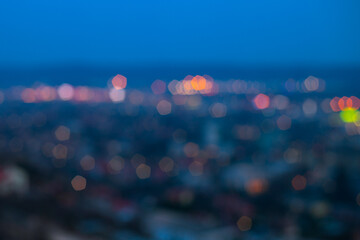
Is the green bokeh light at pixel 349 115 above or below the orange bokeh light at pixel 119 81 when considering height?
below

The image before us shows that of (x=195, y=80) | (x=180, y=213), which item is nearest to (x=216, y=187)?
(x=180, y=213)

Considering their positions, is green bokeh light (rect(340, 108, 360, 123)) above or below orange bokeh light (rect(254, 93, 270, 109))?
below

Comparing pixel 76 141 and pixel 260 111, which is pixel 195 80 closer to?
pixel 260 111

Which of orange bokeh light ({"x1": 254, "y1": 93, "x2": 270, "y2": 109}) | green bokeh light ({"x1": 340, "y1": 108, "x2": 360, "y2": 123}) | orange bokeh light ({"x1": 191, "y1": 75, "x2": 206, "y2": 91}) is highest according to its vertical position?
orange bokeh light ({"x1": 191, "y1": 75, "x2": 206, "y2": 91})

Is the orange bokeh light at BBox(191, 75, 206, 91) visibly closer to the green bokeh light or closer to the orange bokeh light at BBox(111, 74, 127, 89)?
the orange bokeh light at BBox(111, 74, 127, 89)

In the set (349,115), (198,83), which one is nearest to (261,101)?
(198,83)

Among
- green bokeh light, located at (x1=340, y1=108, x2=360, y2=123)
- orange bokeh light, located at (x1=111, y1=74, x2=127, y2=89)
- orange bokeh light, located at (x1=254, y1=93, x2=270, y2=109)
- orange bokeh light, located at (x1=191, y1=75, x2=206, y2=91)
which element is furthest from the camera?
orange bokeh light, located at (x1=191, y1=75, x2=206, y2=91)

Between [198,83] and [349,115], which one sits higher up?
[198,83]

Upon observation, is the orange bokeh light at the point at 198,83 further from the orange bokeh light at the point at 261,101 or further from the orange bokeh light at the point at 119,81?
the orange bokeh light at the point at 119,81

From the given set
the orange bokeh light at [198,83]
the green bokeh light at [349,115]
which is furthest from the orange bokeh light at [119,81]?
the green bokeh light at [349,115]

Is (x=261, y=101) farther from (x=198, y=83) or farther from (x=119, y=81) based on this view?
(x=119, y=81)

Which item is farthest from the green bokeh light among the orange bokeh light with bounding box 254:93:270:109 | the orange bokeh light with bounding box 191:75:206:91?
the orange bokeh light with bounding box 191:75:206:91
